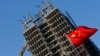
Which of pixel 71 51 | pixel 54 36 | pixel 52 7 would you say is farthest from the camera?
pixel 52 7

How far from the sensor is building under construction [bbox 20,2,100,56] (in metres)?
171

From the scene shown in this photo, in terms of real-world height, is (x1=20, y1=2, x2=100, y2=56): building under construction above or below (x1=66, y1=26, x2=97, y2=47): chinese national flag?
above

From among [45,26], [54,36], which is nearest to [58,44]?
[54,36]

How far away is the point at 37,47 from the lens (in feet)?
604

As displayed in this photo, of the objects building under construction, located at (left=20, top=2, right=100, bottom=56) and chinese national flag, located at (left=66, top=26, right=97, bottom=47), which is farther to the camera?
building under construction, located at (left=20, top=2, right=100, bottom=56)

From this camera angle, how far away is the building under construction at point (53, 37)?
170875mm

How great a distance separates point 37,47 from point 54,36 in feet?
43.1

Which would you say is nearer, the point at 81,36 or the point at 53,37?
the point at 81,36

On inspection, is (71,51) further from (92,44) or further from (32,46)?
(32,46)

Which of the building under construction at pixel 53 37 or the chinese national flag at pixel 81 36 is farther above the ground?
the building under construction at pixel 53 37

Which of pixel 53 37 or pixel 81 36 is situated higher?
pixel 53 37

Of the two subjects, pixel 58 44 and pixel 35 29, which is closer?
pixel 58 44

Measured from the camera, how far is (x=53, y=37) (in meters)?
182

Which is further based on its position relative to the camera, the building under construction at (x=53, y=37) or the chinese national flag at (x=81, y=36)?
the building under construction at (x=53, y=37)
